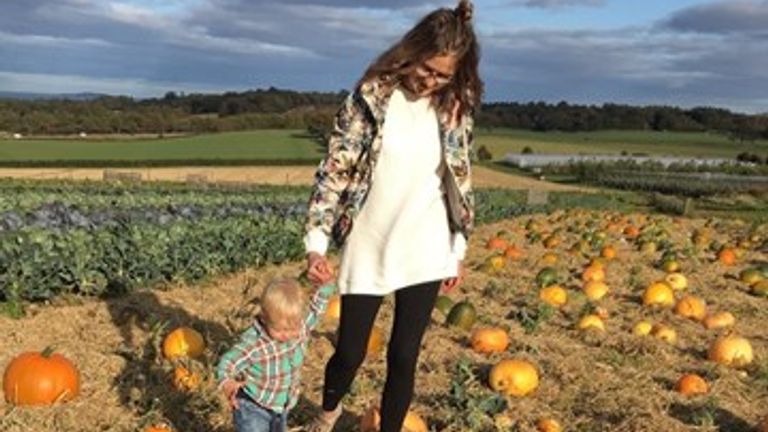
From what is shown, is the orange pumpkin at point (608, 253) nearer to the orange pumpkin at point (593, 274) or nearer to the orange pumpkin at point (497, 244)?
the orange pumpkin at point (497, 244)

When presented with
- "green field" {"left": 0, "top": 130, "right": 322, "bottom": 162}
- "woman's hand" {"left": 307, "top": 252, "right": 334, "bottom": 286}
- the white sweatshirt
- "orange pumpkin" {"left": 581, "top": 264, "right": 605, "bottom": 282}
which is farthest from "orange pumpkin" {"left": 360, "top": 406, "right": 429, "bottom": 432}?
"green field" {"left": 0, "top": 130, "right": 322, "bottom": 162}

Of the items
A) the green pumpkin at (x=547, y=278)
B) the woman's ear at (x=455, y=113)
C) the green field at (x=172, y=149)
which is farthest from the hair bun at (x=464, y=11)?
the green field at (x=172, y=149)

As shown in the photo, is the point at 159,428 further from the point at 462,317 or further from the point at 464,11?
the point at 462,317

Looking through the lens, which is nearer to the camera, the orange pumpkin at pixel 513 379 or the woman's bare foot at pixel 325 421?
the woman's bare foot at pixel 325 421

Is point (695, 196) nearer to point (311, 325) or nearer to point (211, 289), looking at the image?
point (211, 289)

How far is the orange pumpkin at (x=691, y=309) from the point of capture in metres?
10.3

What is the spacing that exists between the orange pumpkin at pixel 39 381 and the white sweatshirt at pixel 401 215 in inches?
87.3

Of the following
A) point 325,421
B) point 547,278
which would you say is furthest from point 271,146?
point 325,421

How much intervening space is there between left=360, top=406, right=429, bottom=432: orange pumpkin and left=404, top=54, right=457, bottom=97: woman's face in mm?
1788

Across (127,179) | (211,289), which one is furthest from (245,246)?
(127,179)

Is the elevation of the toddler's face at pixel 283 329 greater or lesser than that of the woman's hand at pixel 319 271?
lesser

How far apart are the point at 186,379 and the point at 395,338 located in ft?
6.50

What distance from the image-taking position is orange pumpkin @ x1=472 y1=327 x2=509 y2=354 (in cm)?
Answer: 808

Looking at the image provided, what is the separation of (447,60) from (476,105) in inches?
15.7
